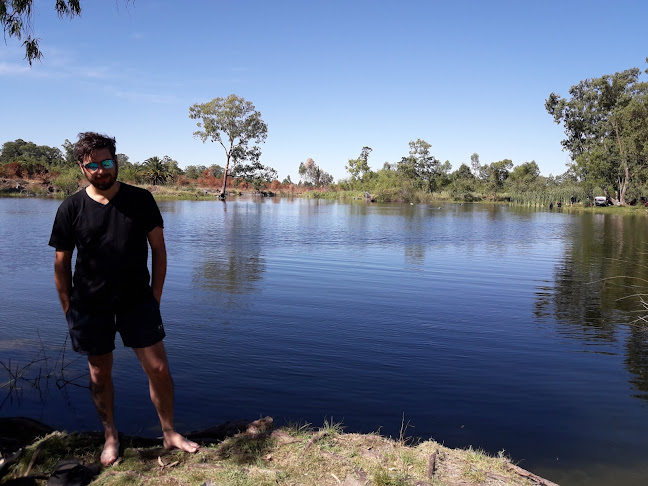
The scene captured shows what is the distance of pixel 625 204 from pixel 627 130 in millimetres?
9515

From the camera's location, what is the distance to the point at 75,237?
10.0 feet

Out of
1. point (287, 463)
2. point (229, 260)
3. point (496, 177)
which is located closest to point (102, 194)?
point (287, 463)

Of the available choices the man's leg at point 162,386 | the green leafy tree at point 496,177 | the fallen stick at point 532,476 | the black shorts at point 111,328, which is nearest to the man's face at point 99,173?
the black shorts at point 111,328

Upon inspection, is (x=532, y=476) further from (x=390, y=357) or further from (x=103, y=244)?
(x=103, y=244)

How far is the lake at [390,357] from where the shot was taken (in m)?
4.24

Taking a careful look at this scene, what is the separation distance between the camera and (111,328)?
3143 millimetres

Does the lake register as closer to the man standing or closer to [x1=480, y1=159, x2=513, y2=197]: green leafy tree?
the man standing

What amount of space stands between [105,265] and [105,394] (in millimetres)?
875

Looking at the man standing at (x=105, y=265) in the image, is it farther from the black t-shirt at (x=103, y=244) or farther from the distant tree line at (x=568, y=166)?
the distant tree line at (x=568, y=166)

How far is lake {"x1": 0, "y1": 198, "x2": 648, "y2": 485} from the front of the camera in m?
4.24

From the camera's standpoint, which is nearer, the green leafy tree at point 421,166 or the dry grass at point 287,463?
the dry grass at point 287,463

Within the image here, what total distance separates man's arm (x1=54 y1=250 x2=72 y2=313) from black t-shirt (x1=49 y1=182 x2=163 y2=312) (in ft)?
0.23

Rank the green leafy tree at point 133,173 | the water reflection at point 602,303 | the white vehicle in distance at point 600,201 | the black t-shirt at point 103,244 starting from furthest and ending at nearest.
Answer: the green leafy tree at point 133,173 < the white vehicle in distance at point 600,201 < the water reflection at point 602,303 < the black t-shirt at point 103,244

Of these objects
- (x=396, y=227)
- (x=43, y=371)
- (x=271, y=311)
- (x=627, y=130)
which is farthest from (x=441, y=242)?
(x=627, y=130)
